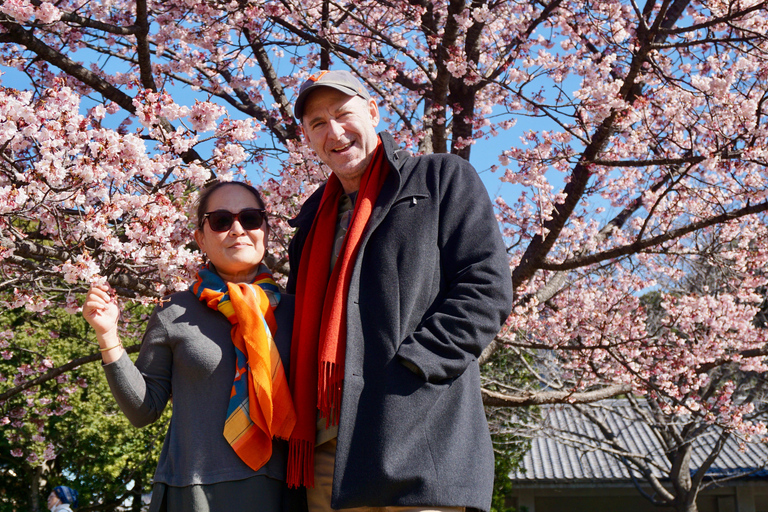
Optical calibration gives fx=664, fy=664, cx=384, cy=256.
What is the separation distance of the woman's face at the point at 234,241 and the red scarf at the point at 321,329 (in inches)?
8.7

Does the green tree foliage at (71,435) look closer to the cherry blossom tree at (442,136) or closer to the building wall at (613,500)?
the cherry blossom tree at (442,136)

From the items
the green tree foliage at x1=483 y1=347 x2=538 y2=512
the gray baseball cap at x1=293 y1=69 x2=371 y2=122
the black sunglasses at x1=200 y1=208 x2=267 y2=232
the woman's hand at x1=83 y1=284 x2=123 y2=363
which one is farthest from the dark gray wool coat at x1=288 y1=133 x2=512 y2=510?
the green tree foliage at x1=483 y1=347 x2=538 y2=512

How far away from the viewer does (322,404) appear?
5.75ft

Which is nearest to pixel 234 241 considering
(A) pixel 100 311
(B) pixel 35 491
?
(A) pixel 100 311

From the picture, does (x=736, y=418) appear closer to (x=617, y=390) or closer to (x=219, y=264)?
(x=617, y=390)

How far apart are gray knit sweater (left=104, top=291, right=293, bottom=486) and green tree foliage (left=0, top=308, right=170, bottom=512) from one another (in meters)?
8.04

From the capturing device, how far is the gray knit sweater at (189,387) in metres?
1.83

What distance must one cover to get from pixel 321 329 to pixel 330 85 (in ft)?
2.31

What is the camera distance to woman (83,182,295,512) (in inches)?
71.4

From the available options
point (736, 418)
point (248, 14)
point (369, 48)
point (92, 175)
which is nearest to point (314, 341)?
point (92, 175)

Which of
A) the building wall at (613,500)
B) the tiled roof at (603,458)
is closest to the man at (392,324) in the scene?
the tiled roof at (603,458)

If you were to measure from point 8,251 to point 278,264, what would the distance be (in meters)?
1.81

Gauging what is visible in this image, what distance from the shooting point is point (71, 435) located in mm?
10102

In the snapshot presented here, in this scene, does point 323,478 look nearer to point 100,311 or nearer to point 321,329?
point 321,329
